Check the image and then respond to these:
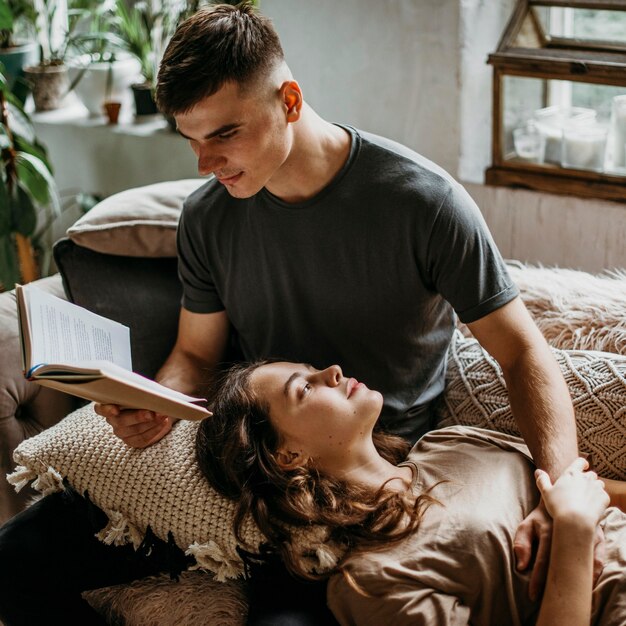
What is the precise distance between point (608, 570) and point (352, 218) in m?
0.77

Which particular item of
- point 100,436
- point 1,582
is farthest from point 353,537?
point 1,582

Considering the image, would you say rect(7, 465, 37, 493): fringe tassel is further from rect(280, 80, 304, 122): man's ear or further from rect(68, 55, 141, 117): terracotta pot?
rect(68, 55, 141, 117): terracotta pot

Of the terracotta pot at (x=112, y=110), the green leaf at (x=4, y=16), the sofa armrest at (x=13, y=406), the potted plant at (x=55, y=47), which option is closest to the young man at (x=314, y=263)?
the sofa armrest at (x=13, y=406)

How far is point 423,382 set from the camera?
1.76 metres

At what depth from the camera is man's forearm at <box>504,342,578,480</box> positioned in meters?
1.48

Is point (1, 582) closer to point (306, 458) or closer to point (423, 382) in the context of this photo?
point (306, 458)

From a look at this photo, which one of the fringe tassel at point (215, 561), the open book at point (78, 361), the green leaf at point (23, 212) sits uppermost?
the open book at point (78, 361)

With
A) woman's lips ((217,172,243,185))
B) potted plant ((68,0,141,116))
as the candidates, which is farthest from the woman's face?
potted plant ((68,0,141,116))

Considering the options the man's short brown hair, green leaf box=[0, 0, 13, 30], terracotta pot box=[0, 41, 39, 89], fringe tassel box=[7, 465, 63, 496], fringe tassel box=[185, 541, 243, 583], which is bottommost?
fringe tassel box=[185, 541, 243, 583]

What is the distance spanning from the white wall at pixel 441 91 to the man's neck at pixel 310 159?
0.61 m

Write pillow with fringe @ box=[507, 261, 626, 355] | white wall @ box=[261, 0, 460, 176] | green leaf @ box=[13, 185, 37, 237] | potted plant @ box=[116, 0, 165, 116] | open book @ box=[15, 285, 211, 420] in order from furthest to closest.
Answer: potted plant @ box=[116, 0, 165, 116] < green leaf @ box=[13, 185, 37, 237] < white wall @ box=[261, 0, 460, 176] < pillow with fringe @ box=[507, 261, 626, 355] < open book @ box=[15, 285, 211, 420]

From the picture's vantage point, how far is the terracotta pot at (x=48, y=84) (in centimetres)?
298

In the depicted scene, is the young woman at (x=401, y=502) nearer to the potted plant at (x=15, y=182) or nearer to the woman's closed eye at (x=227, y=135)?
the woman's closed eye at (x=227, y=135)

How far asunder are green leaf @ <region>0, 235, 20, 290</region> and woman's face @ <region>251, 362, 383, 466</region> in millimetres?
1325
